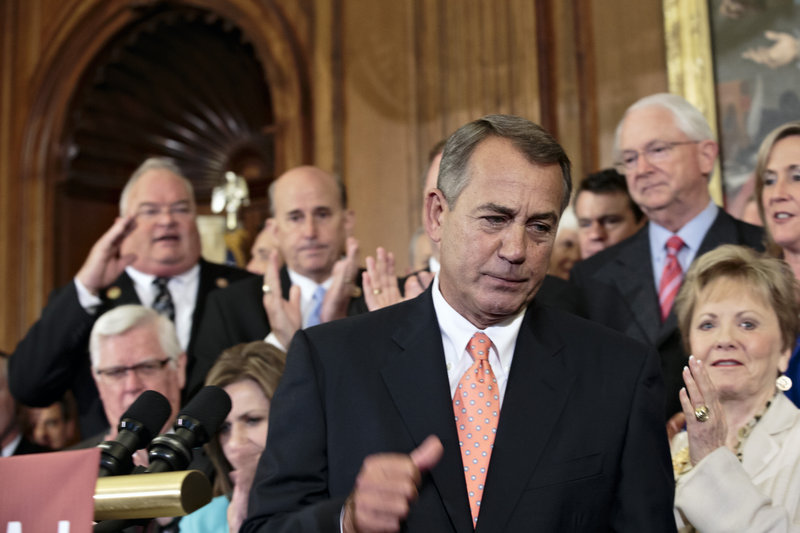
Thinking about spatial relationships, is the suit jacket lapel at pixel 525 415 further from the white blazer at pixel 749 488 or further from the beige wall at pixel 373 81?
the beige wall at pixel 373 81

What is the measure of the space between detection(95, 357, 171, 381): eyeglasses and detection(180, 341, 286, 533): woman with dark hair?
0.43 metres

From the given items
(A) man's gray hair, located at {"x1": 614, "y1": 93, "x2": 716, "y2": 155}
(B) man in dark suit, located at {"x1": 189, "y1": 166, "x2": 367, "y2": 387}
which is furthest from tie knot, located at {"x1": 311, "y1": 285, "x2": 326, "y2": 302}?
(A) man's gray hair, located at {"x1": 614, "y1": 93, "x2": 716, "y2": 155}

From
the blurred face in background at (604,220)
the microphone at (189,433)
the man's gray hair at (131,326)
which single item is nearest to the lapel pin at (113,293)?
the man's gray hair at (131,326)

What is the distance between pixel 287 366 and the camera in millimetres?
1919

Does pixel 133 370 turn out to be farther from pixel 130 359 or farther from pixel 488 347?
pixel 488 347

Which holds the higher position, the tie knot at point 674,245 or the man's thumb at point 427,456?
the tie knot at point 674,245

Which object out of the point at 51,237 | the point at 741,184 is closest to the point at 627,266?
the point at 741,184

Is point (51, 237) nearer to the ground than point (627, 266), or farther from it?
farther from it

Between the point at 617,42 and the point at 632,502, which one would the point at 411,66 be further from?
the point at 632,502

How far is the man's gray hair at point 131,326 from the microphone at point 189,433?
186 centimetres

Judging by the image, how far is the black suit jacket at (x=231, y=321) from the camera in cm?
368

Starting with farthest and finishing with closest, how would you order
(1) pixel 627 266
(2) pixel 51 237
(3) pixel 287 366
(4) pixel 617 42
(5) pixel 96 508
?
(2) pixel 51 237, (4) pixel 617 42, (1) pixel 627 266, (3) pixel 287 366, (5) pixel 96 508

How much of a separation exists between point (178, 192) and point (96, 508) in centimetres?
301

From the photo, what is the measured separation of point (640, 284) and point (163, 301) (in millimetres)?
1956
